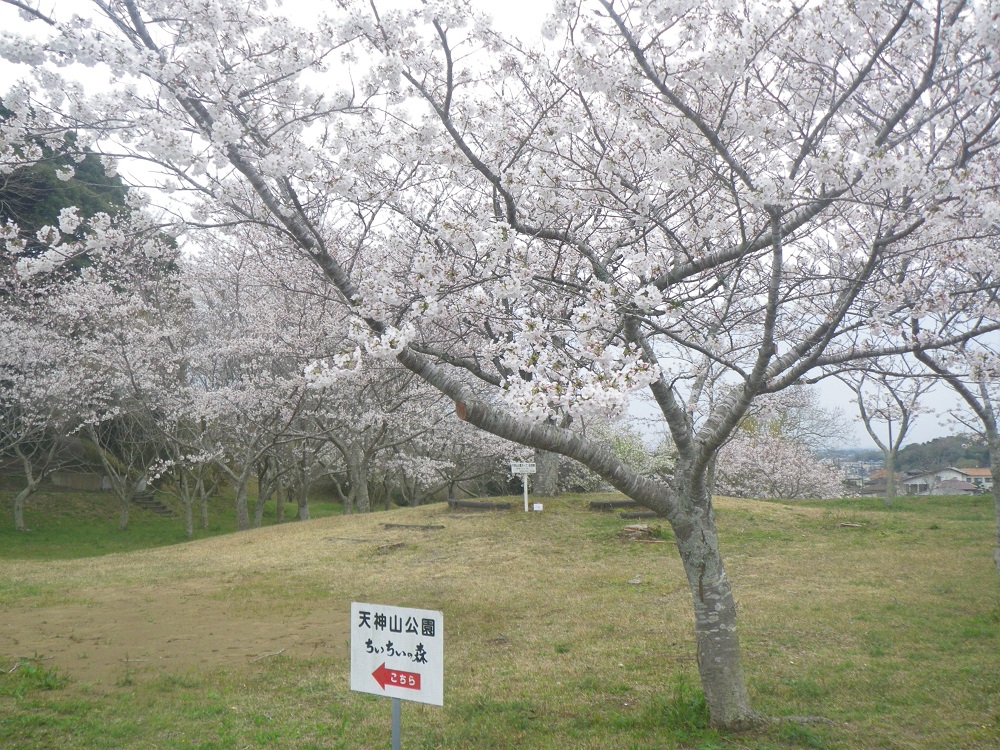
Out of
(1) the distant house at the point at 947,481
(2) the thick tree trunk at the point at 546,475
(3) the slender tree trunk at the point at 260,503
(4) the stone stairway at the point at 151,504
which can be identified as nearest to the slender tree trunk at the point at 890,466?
(1) the distant house at the point at 947,481

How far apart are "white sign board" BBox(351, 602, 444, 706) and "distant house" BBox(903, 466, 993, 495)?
78.6 ft

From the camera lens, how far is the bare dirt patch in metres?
6.64

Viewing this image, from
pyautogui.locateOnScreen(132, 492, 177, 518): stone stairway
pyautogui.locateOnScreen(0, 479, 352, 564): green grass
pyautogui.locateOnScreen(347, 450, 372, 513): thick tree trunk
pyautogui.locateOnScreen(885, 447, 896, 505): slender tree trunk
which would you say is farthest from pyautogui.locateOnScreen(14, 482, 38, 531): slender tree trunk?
pyautogui.locateOnScreen(885, 447, 896, 505): slender tree trunk

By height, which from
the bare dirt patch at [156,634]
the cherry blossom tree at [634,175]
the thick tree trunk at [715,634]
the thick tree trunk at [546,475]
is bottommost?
the bare dirt patch at [156,634]

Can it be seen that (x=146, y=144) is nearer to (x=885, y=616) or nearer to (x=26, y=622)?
(x=26, y=622)

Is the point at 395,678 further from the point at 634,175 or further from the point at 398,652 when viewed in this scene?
the point at 634,175

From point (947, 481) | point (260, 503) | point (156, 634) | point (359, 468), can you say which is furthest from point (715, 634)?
point (947, 481)

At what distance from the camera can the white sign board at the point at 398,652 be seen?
3414mm

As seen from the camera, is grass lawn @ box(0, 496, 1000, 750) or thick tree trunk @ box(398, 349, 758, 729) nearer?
thick tree trunk @ box(398, 349, 758, 729)

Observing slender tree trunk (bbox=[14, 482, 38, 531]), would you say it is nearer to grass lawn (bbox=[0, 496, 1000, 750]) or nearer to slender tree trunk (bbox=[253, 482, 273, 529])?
slender tree trunk (bbox=[253, 482, 273, 529])

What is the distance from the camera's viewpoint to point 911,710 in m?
4.93

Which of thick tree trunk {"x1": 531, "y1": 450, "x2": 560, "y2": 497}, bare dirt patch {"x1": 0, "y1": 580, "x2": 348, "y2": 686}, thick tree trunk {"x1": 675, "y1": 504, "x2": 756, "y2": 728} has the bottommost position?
bare dirt patch {"x1": 0, "y1": 580, "x2": 348, "y2": 686}

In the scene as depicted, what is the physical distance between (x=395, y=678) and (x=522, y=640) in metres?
4.13

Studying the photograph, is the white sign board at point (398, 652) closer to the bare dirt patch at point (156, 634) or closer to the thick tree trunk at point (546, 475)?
the bare dirt patch at point (156, 634)
